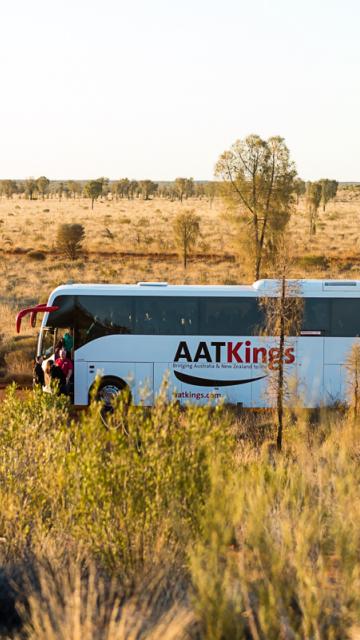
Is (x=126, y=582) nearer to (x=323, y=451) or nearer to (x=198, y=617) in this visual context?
(x=198, y=617)

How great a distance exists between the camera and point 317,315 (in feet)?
63.1

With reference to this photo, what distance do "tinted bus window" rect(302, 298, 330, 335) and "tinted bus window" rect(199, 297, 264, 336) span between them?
0.95 metres

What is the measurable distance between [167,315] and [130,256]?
3464 cm

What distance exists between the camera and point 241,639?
779 cm

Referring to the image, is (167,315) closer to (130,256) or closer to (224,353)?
(224,353)

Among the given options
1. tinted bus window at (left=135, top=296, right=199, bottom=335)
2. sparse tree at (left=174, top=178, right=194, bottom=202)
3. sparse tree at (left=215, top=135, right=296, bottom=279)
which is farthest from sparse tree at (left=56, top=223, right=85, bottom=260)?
sparse tree at (left=174, top=178, right=194, bottom=202)

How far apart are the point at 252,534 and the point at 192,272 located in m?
36.1

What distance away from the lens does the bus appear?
1925cm

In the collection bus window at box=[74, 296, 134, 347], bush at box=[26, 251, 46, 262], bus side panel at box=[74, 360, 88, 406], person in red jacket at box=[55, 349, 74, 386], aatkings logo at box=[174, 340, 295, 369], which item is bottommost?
bus side panel at box=[74, 360, 88, 406]

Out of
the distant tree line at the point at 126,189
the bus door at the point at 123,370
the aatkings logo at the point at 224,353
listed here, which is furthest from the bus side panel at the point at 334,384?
the distant tree line at the point at 126,189

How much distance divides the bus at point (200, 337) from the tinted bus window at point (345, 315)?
0.07ft

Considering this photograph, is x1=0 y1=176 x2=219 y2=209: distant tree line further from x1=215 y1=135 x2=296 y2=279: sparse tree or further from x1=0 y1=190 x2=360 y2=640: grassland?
x1=0 y1=190 x2=360 y2=640: grassland

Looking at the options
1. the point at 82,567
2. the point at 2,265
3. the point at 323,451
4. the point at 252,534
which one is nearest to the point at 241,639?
the point at 252,534

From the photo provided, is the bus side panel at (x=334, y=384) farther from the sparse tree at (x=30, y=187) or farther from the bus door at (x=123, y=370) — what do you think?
the sparse tree at (x=30, y=187)
